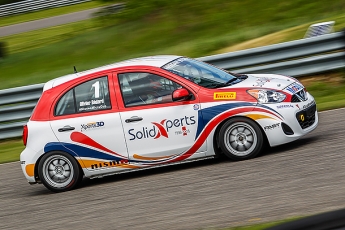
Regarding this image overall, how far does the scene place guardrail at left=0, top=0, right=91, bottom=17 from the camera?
38.5 meters

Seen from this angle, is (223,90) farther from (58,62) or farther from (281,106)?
(58,62)

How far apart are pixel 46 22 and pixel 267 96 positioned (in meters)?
25.6

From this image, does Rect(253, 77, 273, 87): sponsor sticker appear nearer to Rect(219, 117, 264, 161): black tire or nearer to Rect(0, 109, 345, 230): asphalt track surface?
Rect(219, 117, 264, 161): black tire

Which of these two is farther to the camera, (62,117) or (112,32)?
(112,32)

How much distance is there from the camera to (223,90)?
359 inches

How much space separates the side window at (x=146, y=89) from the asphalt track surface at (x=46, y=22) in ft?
70.3

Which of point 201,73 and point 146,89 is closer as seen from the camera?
point 146,89

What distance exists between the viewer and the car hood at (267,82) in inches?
360

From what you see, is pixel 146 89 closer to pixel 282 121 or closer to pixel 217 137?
pixel 217 137

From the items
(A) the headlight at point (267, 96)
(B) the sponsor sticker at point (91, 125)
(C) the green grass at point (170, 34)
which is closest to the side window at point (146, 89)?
(B) the sponsor sticker at point (91, 125)

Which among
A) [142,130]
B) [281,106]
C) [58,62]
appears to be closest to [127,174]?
[142,130]

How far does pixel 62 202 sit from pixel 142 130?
1.45m

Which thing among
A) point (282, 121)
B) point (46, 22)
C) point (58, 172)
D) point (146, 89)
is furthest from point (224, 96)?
point (46, 22)

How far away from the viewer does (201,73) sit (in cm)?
952
